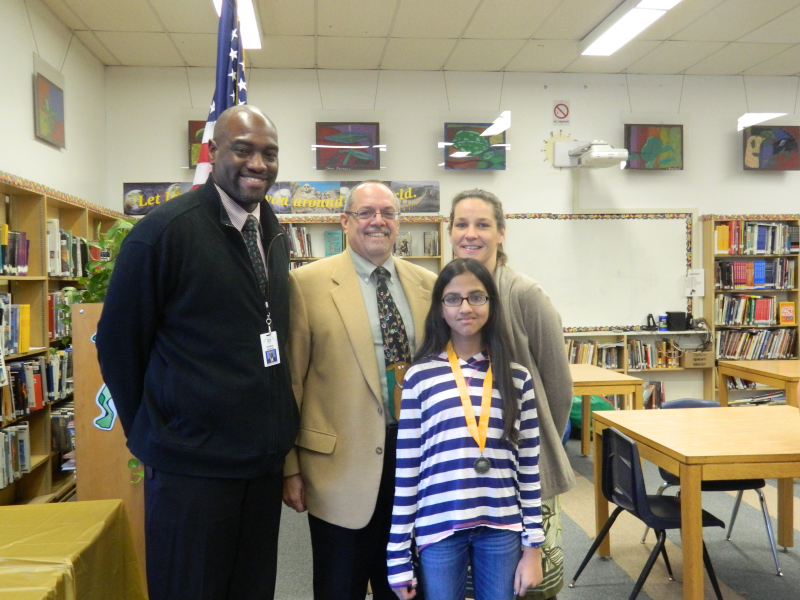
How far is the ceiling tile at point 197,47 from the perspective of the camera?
5.23 m

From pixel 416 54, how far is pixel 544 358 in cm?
471

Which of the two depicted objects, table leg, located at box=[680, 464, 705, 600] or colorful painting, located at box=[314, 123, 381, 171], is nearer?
table leg, located at box=[680, 464, 705, 600]

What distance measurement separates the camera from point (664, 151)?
633 centimetres

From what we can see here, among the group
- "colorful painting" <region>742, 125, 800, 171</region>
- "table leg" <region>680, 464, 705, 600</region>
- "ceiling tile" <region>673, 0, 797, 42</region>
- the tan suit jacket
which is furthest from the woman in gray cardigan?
"colorful painting" <region>742, 125, 800, 171</region>

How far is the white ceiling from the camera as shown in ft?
15.5

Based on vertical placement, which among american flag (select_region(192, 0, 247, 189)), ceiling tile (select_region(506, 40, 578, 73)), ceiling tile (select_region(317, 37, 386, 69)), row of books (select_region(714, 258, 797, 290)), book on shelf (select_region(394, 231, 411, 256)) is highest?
ceiling tile (select_region(506, 40, 578, 73))

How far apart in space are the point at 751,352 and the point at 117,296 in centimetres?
677

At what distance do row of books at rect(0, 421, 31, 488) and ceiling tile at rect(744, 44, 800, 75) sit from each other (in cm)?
745

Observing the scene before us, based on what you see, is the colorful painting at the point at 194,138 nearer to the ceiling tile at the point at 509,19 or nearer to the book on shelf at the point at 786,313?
the ceiling tile at the point at 509,19

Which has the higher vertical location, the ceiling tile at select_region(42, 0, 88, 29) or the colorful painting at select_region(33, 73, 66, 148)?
the ceiling tile at select_region(42, 0, 88, 29)

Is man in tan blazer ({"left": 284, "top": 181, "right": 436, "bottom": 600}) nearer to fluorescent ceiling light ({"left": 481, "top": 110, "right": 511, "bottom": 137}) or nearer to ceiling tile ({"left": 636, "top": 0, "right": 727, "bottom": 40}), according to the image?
ceiling tile ({"left": 636, "top": 0, "right": 727, "bottom": 40})

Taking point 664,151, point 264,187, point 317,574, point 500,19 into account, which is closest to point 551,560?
point 317,574

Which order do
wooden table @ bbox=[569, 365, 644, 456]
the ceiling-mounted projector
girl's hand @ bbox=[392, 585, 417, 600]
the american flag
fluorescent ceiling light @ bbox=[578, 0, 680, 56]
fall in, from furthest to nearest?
the ceiling-mounted projector < fluorescent ceiling light @ bbox=[578, 0, 680, 56] < wooden table @ bbox=[569, 365, 644, 456] < the american flag < girl's hand @ bbox=[392, 585, 417, 600]

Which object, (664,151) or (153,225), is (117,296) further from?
(664,151)
